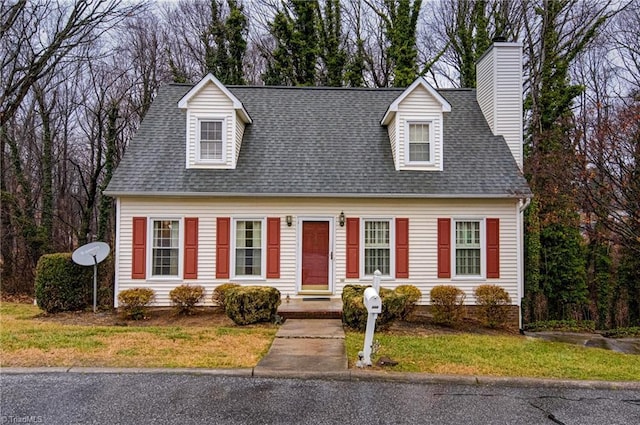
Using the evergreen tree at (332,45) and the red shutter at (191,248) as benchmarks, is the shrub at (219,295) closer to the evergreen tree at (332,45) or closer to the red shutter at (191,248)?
the red shutter at (191,248)

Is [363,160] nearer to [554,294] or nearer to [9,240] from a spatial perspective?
[554,294]

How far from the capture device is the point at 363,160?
12.0 m

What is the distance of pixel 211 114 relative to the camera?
11586 mm

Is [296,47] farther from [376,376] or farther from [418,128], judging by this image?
[376,376]

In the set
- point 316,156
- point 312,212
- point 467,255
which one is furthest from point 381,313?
point 316,156

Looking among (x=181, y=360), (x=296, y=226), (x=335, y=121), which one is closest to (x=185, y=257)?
(x=296, y=226)

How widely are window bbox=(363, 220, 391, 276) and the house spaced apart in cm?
3

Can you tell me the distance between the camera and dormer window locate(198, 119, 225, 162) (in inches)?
460

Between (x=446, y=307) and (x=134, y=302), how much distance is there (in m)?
7.21

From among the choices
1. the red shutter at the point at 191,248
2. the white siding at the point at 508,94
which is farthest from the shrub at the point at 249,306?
the white siding at the point at 508,94

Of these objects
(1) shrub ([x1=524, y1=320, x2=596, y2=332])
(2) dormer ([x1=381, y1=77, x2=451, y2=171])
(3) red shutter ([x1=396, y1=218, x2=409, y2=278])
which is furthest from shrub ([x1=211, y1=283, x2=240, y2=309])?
(1) shrub ([x1=524, y1=320, x2=596, y2=332])

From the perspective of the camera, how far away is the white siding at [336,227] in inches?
432

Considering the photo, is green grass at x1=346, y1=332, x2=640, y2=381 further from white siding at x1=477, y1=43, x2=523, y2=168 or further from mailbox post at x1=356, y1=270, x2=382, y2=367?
white siding at x1=477, y1=43, x2=523, y2=168

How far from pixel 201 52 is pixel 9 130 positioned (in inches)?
371
